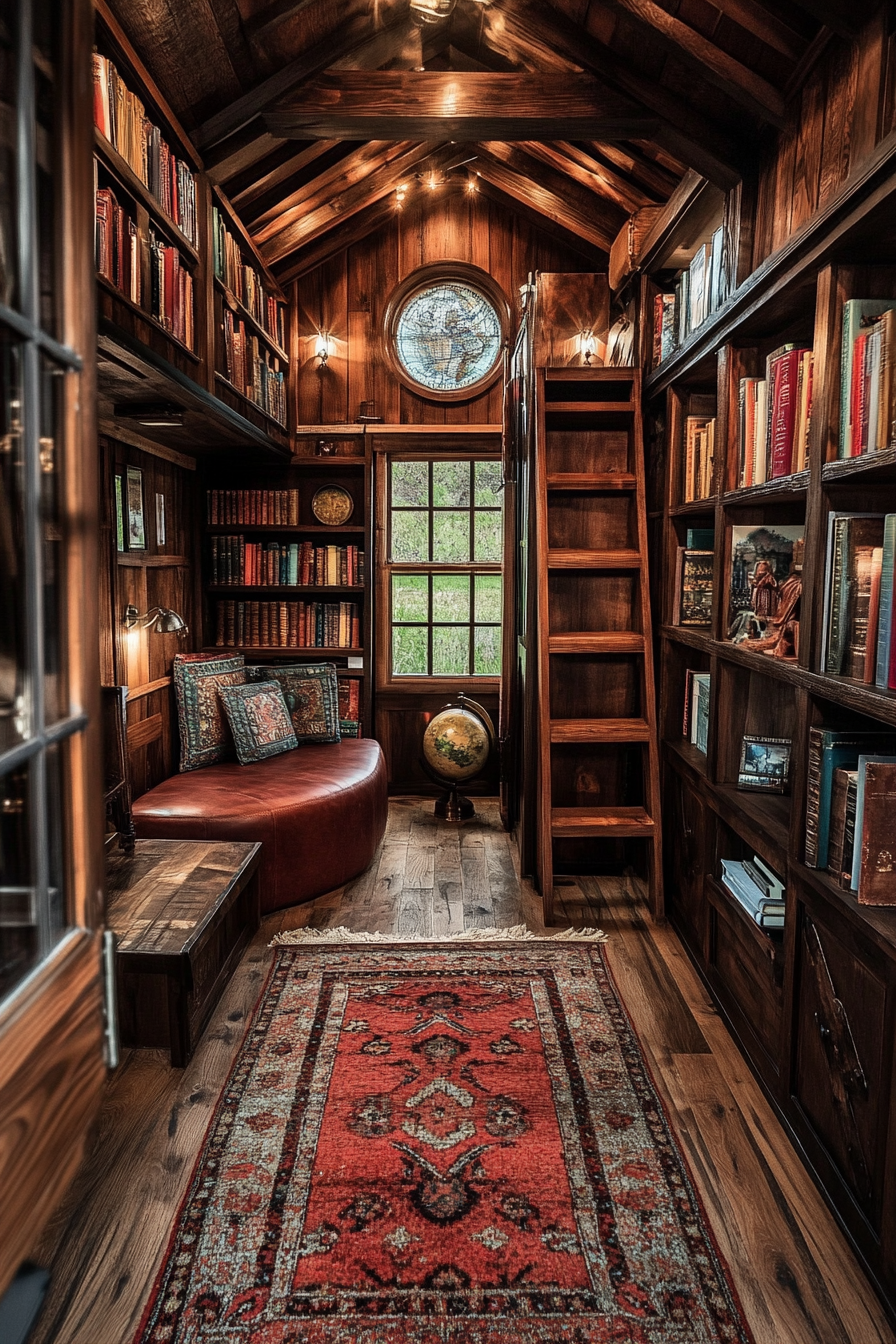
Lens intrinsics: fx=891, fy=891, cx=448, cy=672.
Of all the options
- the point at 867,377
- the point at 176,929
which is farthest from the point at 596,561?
the point at 176,929

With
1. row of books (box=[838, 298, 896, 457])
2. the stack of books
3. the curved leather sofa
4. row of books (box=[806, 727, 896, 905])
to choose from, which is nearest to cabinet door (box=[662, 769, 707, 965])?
the stack of books

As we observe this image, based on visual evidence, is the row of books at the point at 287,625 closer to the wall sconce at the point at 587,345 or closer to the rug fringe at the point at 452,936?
the wall sconce at the point at 587,345

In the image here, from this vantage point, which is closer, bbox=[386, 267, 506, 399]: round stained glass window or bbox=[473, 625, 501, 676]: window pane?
bbox=[386, 267, 506, 399]: round stained glass window

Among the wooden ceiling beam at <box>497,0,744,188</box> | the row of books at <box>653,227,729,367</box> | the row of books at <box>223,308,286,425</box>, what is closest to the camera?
the wooden ceiling beam at <box>497,0,744,188</box>

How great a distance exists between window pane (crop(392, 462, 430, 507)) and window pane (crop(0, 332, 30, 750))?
4.83 m

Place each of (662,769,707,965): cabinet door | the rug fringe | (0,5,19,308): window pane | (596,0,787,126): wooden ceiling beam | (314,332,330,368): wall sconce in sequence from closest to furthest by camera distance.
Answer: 1. (0,5,19,308): window pane
2. (596,0,787,126): wooden ceiling beam
3. (662,769,707,965): cabinet door
4. the rug fringe
5. (314,332,330,368): wall sconce

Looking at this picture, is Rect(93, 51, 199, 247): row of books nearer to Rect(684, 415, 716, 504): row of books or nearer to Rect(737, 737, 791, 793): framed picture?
Rect(684, 415, 716, 504): row of books

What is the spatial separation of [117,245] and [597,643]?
7.47ft

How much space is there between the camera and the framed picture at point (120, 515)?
3674 mm

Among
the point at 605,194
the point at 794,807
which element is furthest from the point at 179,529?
the point at 794,807

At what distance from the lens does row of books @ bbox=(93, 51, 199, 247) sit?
259 centimetres

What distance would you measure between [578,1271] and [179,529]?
3.96 meters

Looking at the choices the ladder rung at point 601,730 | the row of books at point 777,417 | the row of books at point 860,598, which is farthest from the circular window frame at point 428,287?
the row of books at point 860,598

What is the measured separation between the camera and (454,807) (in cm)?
513
